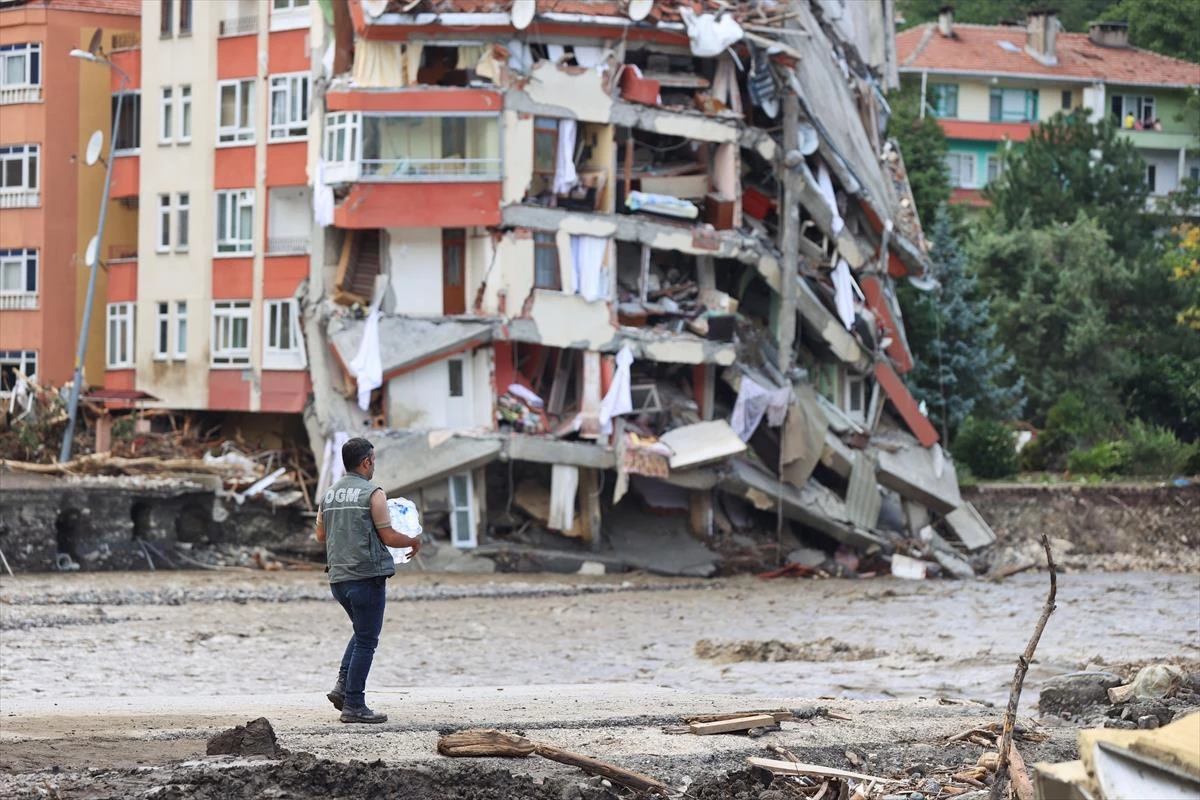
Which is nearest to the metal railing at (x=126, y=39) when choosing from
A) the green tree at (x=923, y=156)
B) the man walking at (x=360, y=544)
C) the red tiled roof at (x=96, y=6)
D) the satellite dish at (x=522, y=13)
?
the red tiled roof at (x=96, y=6)

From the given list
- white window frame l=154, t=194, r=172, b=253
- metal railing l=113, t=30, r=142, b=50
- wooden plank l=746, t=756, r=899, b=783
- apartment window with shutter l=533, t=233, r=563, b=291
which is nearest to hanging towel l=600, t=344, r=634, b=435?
apartment window with shutter l=533, t=233, r=563, b=291

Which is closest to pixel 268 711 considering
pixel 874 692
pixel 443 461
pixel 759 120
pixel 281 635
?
pixel 874 692

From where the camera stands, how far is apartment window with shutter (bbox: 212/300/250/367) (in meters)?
48.6

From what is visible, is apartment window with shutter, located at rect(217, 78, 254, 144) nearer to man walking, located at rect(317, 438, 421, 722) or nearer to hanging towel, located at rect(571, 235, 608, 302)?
hanging towel, located at rect(571, 235, 608, 302)

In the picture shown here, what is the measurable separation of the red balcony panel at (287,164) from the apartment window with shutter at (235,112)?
1.12 metres

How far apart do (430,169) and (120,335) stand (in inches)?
498

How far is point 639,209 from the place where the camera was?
43.7m

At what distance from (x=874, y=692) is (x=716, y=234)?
79.2 feet

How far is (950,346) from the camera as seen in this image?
5734 cm

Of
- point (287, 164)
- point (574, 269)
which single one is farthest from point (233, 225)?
point (574, 269)

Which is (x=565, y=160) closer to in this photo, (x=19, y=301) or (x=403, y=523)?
(x=19, y=301)

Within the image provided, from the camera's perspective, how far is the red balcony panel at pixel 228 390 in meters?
47.9

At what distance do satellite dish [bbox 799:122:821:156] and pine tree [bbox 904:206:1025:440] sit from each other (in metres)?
11.0

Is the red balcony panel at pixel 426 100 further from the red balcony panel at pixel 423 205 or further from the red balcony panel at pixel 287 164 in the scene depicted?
the red balcony panel at pixel 287 164
